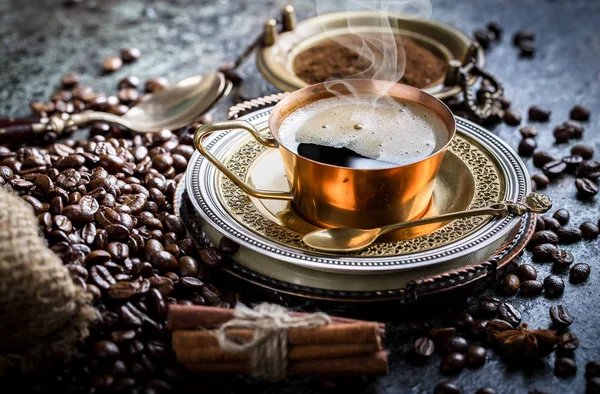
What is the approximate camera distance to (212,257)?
1.32 m

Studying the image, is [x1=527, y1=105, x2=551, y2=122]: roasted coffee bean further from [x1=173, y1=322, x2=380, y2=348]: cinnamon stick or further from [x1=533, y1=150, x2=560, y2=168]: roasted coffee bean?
[x1=173, y1=322, x2=380, y2=348]: cinnamon stick

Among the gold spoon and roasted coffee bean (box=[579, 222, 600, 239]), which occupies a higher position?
the gold spoon

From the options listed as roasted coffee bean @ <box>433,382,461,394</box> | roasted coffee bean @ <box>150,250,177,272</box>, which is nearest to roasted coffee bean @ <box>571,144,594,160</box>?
roasted coffee bean @ <box>433,382,461,394</box>

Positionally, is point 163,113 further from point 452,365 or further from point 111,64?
point 452,365

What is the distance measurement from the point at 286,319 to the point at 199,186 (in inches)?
16.6

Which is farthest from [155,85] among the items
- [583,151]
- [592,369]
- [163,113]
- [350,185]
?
[592,369]

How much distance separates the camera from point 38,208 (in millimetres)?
1413

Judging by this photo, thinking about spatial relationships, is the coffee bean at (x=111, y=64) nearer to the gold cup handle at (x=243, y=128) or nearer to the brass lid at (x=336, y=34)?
the brass lid at (x=336, y=34)

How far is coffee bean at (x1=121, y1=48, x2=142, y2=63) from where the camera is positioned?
2320 mm

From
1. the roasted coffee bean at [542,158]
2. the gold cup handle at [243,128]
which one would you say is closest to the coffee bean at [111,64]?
the gold cup handle at [243,128]

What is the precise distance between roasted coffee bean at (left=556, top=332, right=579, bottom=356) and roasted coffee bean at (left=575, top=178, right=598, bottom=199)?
543 mm

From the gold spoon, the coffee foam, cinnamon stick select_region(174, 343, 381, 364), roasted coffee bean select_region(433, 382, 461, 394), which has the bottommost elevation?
roasted coffee bean select_region(433, 382, 461, 394)

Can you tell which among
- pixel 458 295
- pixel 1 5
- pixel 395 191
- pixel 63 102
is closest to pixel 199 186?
pixel 395 191

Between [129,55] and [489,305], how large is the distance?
62.3 inches
